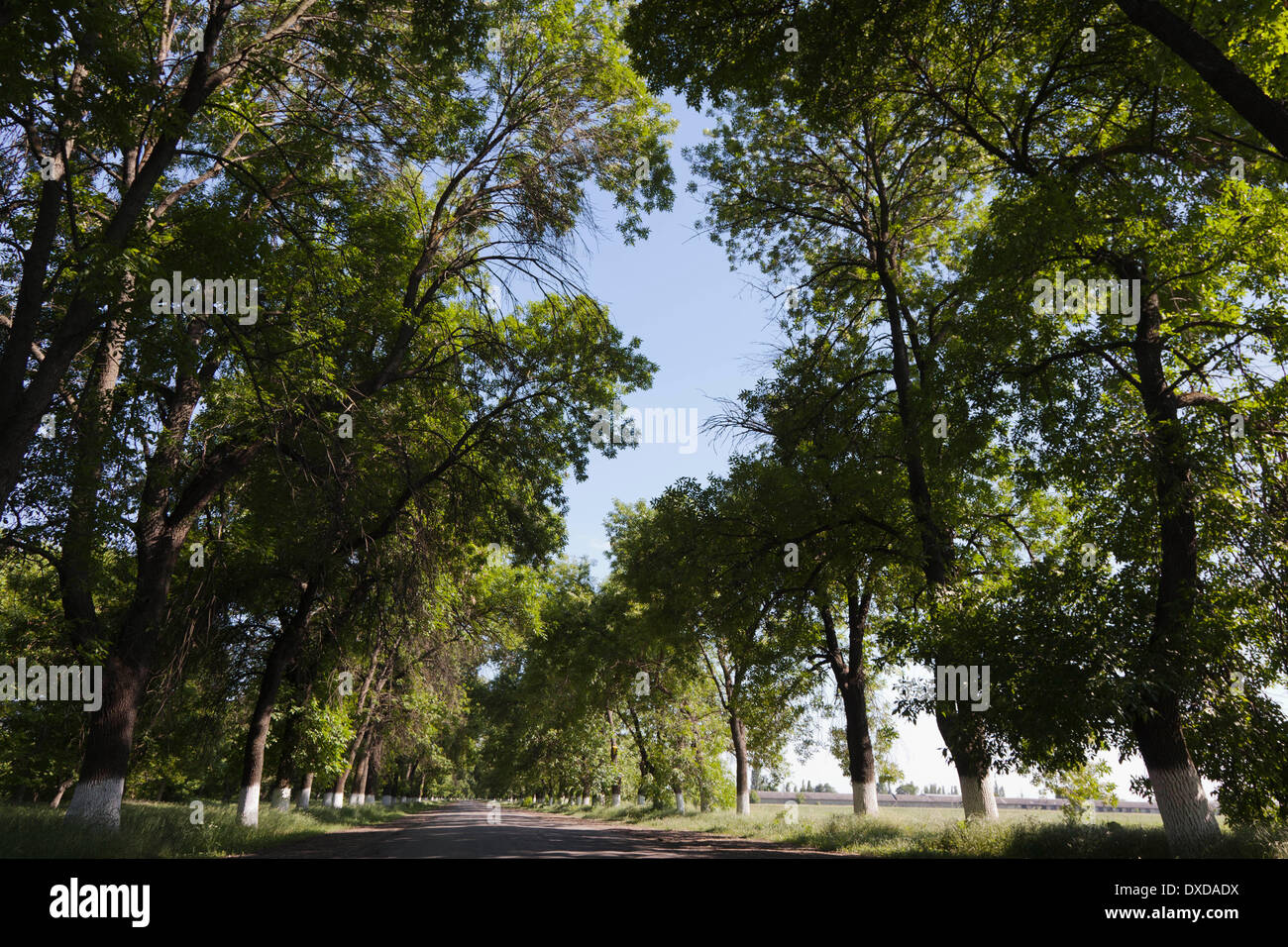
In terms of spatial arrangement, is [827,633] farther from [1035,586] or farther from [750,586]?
[1035,586]

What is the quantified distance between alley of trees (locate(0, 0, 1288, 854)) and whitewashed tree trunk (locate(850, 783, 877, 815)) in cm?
13

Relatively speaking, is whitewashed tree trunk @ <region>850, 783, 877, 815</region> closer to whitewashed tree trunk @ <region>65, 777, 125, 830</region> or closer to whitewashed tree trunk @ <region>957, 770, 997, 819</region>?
whitewashed tree trunk @ <region>957, 770, 997, 819</region>

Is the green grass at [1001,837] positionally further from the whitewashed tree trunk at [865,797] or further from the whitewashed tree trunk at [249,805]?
the whitewashed tree trunk at [249,805]

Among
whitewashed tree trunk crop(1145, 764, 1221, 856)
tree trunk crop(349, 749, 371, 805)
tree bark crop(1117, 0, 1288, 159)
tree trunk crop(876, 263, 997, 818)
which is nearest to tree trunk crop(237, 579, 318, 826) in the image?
tree trunk crop(876, 263, 997, 818)

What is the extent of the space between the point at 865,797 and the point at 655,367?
12915mm

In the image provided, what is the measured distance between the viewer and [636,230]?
1405cm

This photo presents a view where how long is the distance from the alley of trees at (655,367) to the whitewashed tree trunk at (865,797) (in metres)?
0.13

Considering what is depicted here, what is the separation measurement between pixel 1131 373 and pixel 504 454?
12.0m

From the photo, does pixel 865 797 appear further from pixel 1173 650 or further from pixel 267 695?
pixel 267 695

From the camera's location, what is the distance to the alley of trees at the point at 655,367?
9.04m

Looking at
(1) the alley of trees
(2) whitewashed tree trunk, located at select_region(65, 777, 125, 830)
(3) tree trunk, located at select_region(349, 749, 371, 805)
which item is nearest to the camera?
(1) the alley of trees

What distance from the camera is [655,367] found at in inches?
621

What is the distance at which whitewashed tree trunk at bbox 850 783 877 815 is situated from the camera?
721 inches

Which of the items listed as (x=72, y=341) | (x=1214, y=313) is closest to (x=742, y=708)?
(x=1214, y=313)
